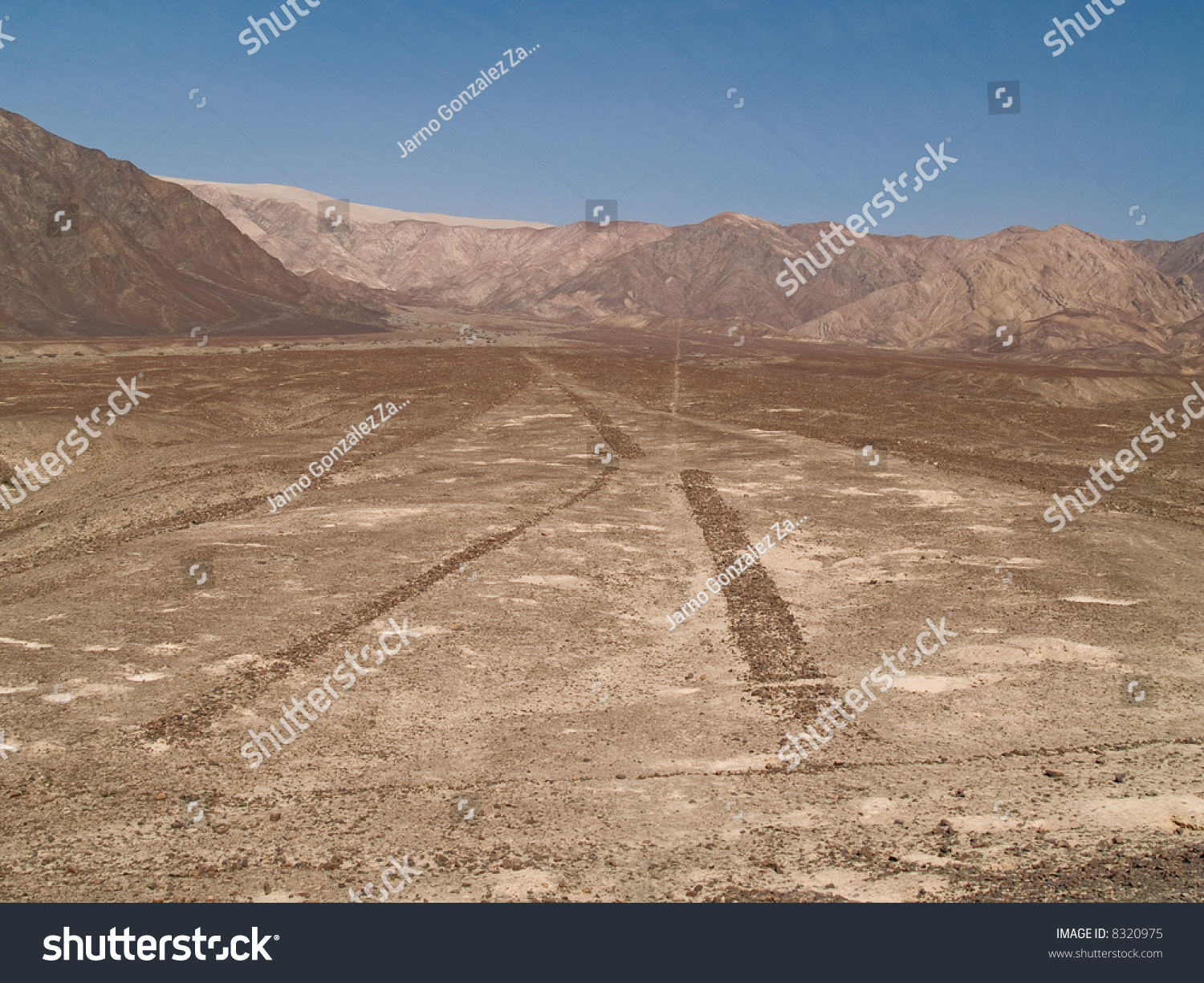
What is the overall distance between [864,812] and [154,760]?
592cm

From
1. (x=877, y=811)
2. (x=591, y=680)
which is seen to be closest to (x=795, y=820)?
(x=877, y=811)

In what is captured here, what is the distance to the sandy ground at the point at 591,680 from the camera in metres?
6.57

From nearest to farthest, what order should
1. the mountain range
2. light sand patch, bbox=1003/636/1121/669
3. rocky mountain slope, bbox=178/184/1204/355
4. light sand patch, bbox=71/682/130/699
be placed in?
light sand patch, bbox=71/682/130/699, light sand patch, bbox=1003/636/1121/669, the mountain range, rocky mountain slope, bbox=178/184/1204/355

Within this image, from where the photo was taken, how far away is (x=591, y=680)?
9.95 metres

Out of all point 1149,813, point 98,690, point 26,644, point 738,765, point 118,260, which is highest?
point 118,260

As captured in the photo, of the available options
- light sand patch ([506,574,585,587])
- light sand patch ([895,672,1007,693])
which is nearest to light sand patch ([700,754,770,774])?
light sand patch ([895,672,1007,693])

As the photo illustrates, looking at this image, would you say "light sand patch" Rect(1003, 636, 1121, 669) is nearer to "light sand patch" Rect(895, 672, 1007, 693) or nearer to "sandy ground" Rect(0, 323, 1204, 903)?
"sandy ground" Rect(0, 323, 1204, 903)

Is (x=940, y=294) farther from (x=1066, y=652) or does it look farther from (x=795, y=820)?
(x=795, y=820)

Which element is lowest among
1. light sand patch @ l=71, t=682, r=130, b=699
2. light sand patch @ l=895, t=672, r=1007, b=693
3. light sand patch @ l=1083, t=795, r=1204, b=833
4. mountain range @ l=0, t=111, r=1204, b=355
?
light sand patch @ l=1083, t=795, r=1204, b=833

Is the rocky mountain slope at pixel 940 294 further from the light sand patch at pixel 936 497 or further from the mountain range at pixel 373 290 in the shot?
the light sand patch at pixel 936 497

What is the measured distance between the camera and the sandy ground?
6.57 meters

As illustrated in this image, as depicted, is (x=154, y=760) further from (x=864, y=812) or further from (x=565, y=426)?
(x=565, y=426)

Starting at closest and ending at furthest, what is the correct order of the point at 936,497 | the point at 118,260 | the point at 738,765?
the point at 738,765, the point at 936,497, the point at 118,260

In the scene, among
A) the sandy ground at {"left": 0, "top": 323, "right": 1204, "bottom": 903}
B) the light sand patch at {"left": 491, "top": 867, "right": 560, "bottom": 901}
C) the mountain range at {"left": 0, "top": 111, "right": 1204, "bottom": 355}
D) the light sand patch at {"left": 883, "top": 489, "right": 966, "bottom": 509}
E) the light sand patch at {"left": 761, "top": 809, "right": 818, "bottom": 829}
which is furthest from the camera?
the mountain range at {"left": 0, "top": 111, "right": 1204, "bottom": 355}
